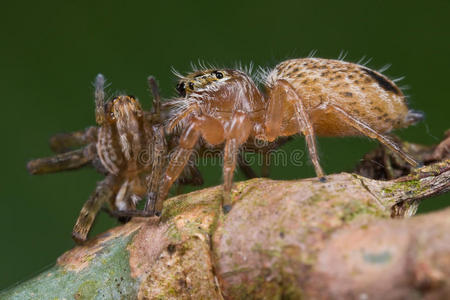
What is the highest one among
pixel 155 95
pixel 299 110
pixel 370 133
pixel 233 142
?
pixel 155 95

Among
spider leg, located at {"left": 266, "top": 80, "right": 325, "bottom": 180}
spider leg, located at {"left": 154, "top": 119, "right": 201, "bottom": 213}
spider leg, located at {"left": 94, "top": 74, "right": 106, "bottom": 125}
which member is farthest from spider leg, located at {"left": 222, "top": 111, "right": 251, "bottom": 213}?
spider leg, located at {"left": 94, "top": 74, "right": 106, "bottom": 125}

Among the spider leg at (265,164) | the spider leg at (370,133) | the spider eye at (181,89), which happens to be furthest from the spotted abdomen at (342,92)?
the spider eye at (181,89)

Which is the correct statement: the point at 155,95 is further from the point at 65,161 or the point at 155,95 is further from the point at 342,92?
the point at 342,92

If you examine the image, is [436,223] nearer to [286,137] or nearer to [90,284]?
[90,284]

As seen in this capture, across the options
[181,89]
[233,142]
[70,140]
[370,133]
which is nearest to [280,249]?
[233,142]

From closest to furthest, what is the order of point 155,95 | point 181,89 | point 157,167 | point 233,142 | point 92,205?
point 233,142 < point 157,167 < point 92,205 < point 155,95 < point 181,89

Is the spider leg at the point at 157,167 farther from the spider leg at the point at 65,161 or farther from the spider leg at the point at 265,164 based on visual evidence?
the spider leg at the point at 265,164
